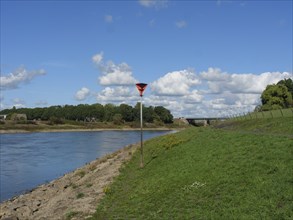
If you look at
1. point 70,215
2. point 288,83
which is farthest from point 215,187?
point 288,83

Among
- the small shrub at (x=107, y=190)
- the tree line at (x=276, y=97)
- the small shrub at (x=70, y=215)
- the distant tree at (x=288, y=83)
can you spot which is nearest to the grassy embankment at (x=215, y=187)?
the small shrub at (x=107, y=190)

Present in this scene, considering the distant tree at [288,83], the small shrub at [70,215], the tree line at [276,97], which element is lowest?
the small shrub at [70,215]

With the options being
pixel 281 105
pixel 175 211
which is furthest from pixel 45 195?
pixel 281 105

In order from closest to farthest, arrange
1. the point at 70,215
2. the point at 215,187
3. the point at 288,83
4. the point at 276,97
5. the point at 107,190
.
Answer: the point at 215,187 → the point at 70,215 → the point at 107,190 → the point at 276,97 → the point at 288,83

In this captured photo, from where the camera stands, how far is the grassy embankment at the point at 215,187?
12.8 meters

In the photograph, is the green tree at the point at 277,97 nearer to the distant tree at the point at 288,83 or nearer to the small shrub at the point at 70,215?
the distant tree at the point at 288,83

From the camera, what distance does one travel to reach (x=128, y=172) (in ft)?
85.5

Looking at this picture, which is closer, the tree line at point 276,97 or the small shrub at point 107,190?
the small shrub at point 107,190

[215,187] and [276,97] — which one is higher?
[276,97]

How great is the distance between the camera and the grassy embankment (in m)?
12.8

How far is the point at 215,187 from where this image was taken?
1562 cm

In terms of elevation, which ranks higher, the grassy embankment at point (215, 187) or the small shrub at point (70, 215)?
the grassy embankment at point (215, 187)

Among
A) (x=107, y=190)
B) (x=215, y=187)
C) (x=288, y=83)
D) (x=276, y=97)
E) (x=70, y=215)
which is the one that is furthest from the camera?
(x=288, y=83)

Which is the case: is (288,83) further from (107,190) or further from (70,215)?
(70,215)
